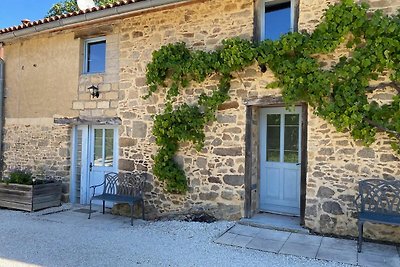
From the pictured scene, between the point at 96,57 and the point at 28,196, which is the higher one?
the point at 96,57

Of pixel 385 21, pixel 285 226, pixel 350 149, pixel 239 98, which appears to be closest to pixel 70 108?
pixel 239 98

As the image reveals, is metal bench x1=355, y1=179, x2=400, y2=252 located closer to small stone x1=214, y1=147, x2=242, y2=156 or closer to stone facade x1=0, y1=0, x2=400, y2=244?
stone facade x1=0, y1=0, x2=400, y2=244

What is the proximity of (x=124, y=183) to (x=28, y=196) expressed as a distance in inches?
85.6

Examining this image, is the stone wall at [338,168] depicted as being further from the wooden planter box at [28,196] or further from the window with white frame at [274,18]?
the wooden planter box at [28,196]

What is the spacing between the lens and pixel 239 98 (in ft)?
18.9

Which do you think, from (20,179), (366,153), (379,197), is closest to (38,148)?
(20,179)

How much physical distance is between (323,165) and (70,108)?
5927 millimetres

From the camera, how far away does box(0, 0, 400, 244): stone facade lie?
4.96m

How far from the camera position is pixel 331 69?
5.04 meters

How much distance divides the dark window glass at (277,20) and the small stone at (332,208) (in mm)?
3060

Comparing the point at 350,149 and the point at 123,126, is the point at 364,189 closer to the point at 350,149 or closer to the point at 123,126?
the point at 350,149

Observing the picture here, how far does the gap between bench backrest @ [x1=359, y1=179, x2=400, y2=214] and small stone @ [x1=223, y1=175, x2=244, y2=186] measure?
6.40 ft

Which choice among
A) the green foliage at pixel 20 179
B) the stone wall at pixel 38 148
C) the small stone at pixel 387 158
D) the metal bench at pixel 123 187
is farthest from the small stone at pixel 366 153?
the green foliage at pixel 20 179

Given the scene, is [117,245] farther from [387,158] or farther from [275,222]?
[387,158]
